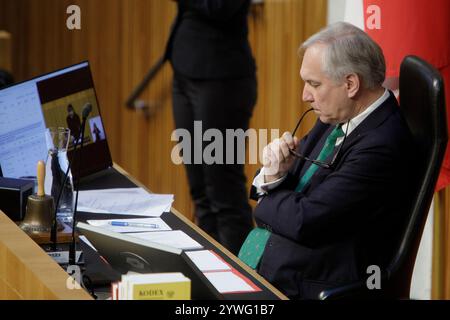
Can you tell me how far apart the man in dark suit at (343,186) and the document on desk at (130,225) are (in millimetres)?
280

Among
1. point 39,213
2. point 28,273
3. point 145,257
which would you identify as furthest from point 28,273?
point 39,213

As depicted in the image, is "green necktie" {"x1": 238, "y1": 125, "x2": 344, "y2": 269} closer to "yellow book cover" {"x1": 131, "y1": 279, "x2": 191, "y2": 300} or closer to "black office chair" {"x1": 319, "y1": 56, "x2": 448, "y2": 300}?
"black office chair" {"x1": 319, "y1": 56, "x2": 448, "y2": 300}

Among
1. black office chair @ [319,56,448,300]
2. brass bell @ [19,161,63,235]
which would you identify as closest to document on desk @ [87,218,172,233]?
brass bell @ [19,161,63,235]

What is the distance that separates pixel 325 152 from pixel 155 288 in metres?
1.00

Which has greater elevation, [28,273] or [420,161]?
[420,161]

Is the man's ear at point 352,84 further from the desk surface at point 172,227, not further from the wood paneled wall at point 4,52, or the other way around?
the wood paneled wall at point 4,52

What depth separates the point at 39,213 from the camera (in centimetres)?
235

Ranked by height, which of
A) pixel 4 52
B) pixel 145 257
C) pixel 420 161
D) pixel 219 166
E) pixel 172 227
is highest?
pixel 4 52

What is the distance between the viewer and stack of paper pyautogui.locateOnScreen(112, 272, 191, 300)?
1615 mm

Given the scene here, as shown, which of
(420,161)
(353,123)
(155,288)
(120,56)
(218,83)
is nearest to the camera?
(155,288)

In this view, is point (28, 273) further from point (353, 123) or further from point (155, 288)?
point (353, 123)

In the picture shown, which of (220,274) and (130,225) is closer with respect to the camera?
(220,274)

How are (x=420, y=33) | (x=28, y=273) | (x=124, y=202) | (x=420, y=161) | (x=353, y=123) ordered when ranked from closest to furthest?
(x=28, y=273)
(x=420, y=161)
(x=353, y=123)
(x=124, y=202)
(x=420, y=33)
